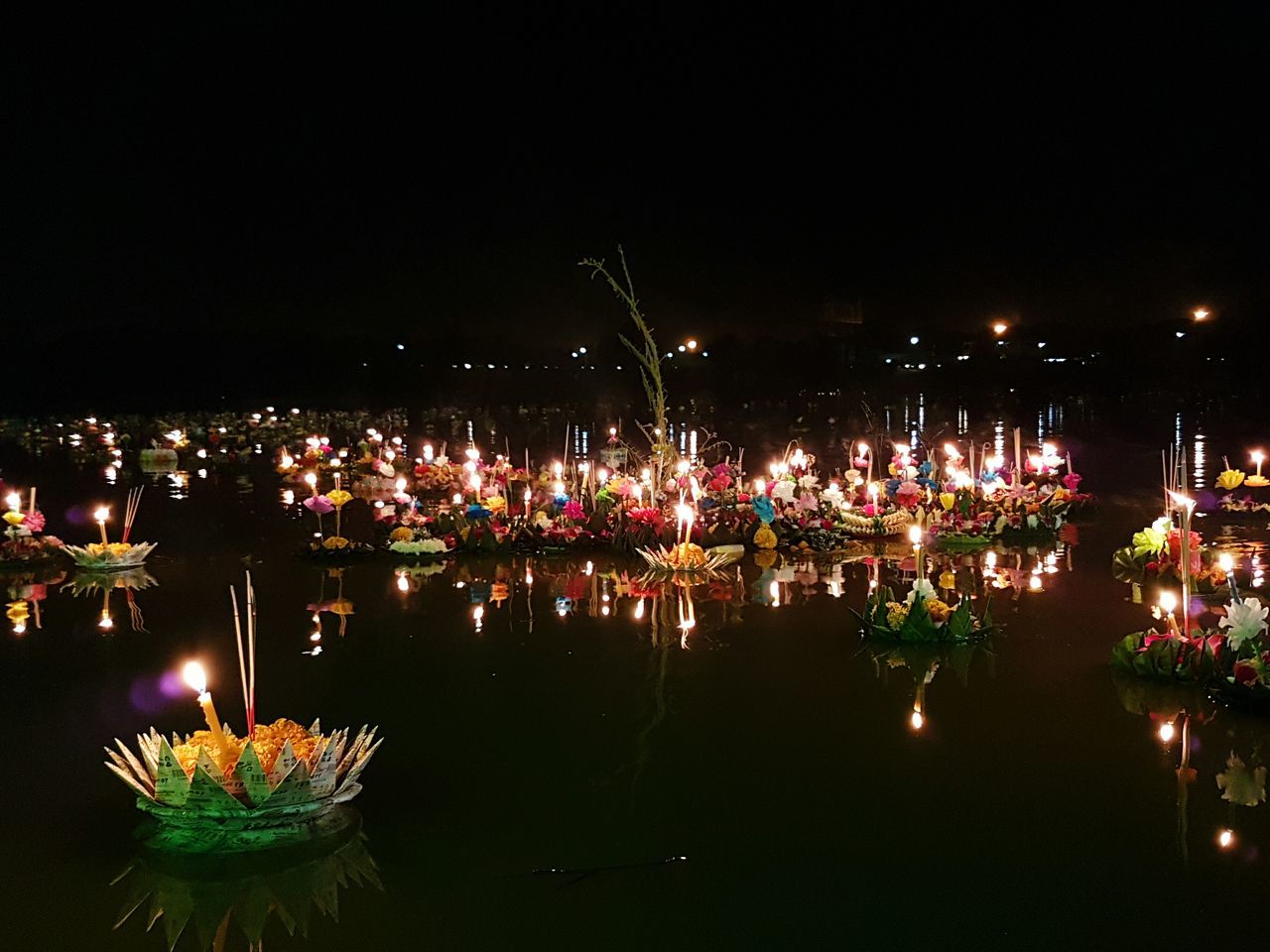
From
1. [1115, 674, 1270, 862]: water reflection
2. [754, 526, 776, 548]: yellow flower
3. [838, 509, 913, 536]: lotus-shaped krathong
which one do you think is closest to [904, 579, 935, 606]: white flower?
[1115, 674, 1270, 862]: water reflection

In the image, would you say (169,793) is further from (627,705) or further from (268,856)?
(627,705)

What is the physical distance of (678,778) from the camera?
619 cm

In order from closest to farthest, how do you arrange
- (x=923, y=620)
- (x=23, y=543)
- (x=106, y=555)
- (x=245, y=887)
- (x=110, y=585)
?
(x=245, y=887) → (x=923, y=620) → (x=110, y=585) → (x=106, y=555) → (x=23, y=543)

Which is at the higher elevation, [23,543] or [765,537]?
[23,543]

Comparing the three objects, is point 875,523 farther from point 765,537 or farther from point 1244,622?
point 1244,622

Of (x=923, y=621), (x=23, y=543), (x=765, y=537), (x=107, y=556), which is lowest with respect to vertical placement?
(x=923, y=621)

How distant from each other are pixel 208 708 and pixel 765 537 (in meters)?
9.00

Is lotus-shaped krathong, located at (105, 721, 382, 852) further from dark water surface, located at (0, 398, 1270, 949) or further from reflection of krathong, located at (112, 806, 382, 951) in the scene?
dark water surface, located at (0, 398, 1270, 949)

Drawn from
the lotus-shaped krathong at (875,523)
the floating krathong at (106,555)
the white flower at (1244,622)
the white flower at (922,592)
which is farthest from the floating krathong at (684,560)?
the white flower at (1244,622)

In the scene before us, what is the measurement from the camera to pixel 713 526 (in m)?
14.0

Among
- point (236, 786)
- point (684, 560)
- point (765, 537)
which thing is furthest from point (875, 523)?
point (236, 786)

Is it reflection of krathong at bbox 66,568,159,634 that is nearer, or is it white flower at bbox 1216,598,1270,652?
white flower at bbox 1216,598,1270,652

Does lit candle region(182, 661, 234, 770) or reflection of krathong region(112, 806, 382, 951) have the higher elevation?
lit candle region(182, 661, 234, 770)

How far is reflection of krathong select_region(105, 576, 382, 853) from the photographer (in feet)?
17.7
